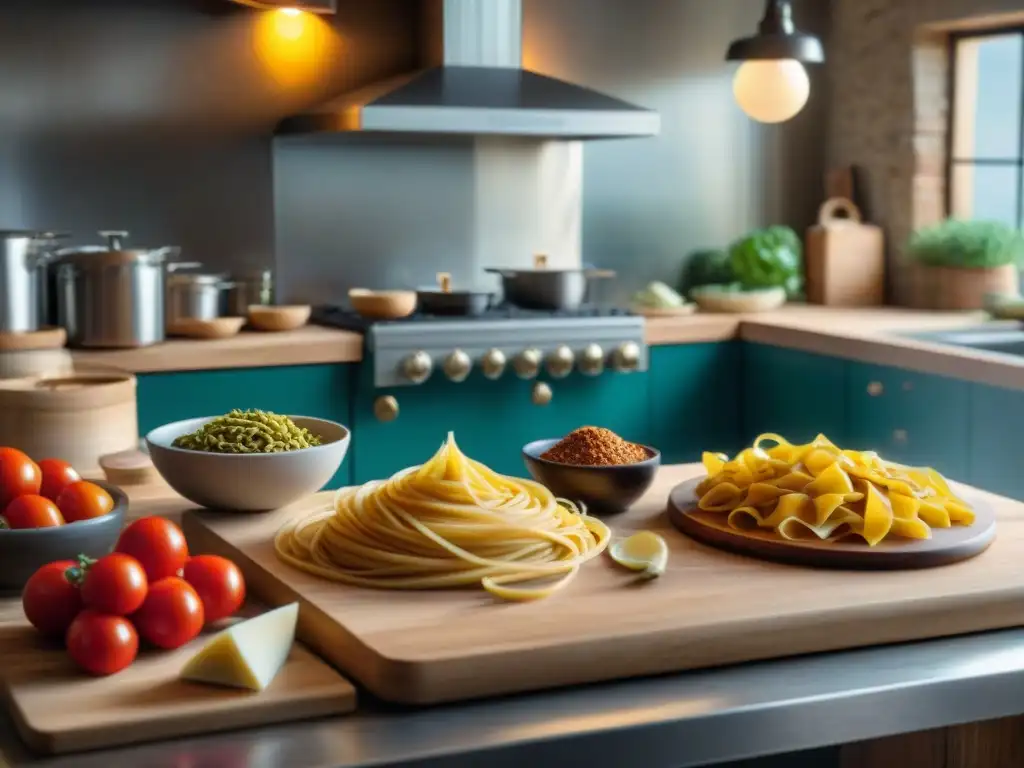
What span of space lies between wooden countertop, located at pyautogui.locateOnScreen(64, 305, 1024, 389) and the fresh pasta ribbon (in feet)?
6.08

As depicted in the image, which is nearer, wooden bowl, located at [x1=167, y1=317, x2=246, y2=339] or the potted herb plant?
wooden bowl, located at [x1=167, y1=317, x2=246, y2=339]

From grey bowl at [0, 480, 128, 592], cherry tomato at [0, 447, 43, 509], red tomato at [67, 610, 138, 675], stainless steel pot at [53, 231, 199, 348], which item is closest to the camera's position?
red tomato at [67, 610, 138, 675]

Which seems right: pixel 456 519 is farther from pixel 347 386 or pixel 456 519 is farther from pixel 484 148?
pixel 484 148

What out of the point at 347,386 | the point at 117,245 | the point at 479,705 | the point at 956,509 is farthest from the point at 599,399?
the point at 479,705

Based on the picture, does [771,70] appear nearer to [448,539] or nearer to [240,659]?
[448,539]

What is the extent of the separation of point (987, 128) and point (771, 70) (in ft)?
3.52

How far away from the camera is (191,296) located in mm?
4086

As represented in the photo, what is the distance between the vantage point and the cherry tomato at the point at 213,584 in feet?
4.90

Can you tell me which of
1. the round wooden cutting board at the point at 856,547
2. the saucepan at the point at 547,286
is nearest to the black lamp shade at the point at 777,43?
the saucepan at the point at 547,286

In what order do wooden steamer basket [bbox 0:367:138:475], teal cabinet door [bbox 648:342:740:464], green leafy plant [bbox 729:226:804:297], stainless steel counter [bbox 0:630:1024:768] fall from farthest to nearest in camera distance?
green leafy plant [bbox 729:226:804:297] < teal cabinet door [bbox 648:342:740:464] < wooden steamer basket [bbox 0:367:138:475] < stainless steel counter [bbox 0:630:1024:768]

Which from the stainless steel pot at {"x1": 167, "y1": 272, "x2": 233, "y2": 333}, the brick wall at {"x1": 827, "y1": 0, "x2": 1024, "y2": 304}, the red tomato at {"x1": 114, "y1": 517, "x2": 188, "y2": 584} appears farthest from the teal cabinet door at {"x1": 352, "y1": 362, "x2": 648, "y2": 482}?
the red tomato at {"x1": 114, "y1": 517, "x2": 188, "y2": 584}

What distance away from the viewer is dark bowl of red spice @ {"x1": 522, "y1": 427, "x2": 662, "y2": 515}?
1.88 m

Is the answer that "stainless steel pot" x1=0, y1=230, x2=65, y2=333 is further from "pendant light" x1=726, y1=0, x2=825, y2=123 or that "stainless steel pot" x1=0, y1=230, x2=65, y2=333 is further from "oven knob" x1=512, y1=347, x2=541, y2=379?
"pendant light" x1=726, y1=0, x2=825, y2=123

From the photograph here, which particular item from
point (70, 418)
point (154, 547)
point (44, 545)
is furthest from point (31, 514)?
point (70, 418)
